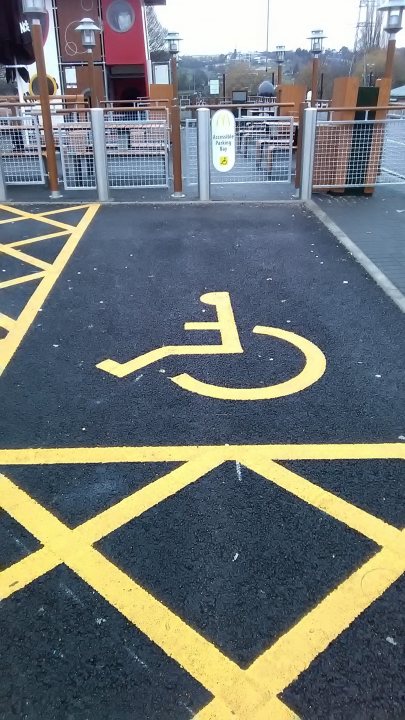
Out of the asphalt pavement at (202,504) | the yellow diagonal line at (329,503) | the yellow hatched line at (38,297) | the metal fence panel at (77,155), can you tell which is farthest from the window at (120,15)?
the yellow diagonal line at (329,503)

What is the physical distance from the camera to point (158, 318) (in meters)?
5.17

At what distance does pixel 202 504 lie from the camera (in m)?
2.88

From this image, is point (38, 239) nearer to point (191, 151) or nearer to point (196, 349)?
point (191, 151)

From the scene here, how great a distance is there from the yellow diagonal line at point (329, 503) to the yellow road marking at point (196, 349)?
1369mm

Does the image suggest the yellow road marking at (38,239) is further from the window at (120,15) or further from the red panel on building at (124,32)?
the window at (120,15)

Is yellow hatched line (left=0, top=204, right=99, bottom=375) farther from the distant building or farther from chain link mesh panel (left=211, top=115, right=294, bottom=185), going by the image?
the distant building

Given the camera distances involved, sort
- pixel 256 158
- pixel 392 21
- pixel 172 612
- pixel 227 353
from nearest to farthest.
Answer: pixel 172 612 → pixel 227 353 → pixel 392 21 → pixel 256 158

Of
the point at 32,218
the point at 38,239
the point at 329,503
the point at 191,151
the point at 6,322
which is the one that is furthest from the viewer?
the point at 191,151

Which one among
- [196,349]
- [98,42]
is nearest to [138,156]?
[196,349]

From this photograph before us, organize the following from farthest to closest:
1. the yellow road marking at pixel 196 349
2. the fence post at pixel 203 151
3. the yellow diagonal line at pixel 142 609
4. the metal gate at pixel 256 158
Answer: the metal gate at pixel 256 158 < the fence post at pixel 203 151 < the yellow road marking at pixel 196 349 < the yellow diagonal line at pixel 142 609

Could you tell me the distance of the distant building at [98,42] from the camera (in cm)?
1705

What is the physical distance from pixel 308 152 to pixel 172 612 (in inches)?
335

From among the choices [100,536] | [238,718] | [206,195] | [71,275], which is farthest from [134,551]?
[206,195]

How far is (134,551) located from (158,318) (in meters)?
2.87
